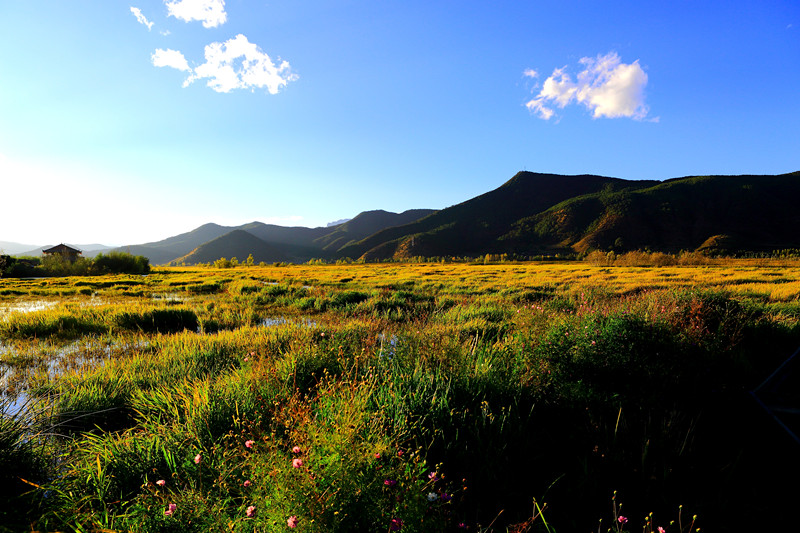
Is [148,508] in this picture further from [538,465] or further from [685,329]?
[685,329]

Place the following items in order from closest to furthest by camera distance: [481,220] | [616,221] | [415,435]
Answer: [415,435]
[616,221]
[481,220]

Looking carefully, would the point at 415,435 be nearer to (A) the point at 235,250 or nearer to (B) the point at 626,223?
(B) the point at 626,223

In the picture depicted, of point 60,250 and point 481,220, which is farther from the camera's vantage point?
point 481,220

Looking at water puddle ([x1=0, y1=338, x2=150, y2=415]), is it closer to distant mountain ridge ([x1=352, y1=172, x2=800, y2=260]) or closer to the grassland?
the grassland

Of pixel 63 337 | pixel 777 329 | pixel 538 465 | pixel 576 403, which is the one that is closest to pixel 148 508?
pixel 538 465

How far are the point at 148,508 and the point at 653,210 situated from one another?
134 metres

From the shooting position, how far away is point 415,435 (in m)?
2.81

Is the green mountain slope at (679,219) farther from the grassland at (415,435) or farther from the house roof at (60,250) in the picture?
the house roof at (60,250)

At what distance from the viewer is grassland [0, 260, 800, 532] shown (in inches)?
80.7

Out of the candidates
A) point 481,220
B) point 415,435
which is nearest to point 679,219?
point 481,220

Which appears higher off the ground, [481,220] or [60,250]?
[481,220]

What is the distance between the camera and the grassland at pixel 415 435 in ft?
6.72

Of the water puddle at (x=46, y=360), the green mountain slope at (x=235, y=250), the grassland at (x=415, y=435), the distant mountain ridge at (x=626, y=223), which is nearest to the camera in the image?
the grassland at (x=415, y=435)

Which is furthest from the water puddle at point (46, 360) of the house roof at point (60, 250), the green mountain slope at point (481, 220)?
the green mountain slope at point (481, 220)
